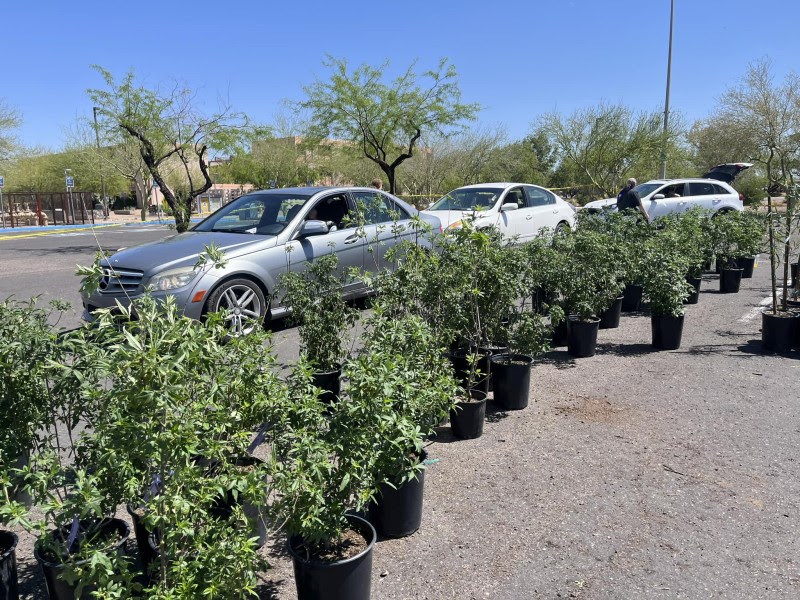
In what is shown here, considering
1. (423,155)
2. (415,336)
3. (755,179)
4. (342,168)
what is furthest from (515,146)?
(415,336)

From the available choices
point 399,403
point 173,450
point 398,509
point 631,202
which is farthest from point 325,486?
point 631,202

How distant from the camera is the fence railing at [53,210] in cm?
3475

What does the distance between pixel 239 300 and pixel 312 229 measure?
1299 mm

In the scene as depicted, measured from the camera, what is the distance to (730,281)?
35.5 feet

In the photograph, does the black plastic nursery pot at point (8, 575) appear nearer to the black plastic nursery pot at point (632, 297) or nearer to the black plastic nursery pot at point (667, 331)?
the black plastic nursery pot at point (667, 331)

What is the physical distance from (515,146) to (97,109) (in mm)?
33207

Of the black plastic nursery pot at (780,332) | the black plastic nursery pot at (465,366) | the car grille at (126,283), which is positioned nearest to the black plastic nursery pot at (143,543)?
the black plastic nursery pot at (465,366)

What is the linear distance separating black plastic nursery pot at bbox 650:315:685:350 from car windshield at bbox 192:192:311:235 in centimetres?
446

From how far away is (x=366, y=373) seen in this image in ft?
9.25

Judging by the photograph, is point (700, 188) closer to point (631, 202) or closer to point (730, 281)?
point (631, 202)

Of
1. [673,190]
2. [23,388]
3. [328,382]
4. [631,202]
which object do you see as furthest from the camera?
[673,190]

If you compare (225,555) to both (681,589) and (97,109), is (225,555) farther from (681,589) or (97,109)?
(97,109)

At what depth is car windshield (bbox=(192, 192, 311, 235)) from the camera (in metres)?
7.82

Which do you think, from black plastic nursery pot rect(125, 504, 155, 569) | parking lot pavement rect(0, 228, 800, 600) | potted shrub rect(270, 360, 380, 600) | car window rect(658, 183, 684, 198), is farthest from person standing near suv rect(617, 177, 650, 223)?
black plastic nursery pot rect(125, 504, 155, 569)
